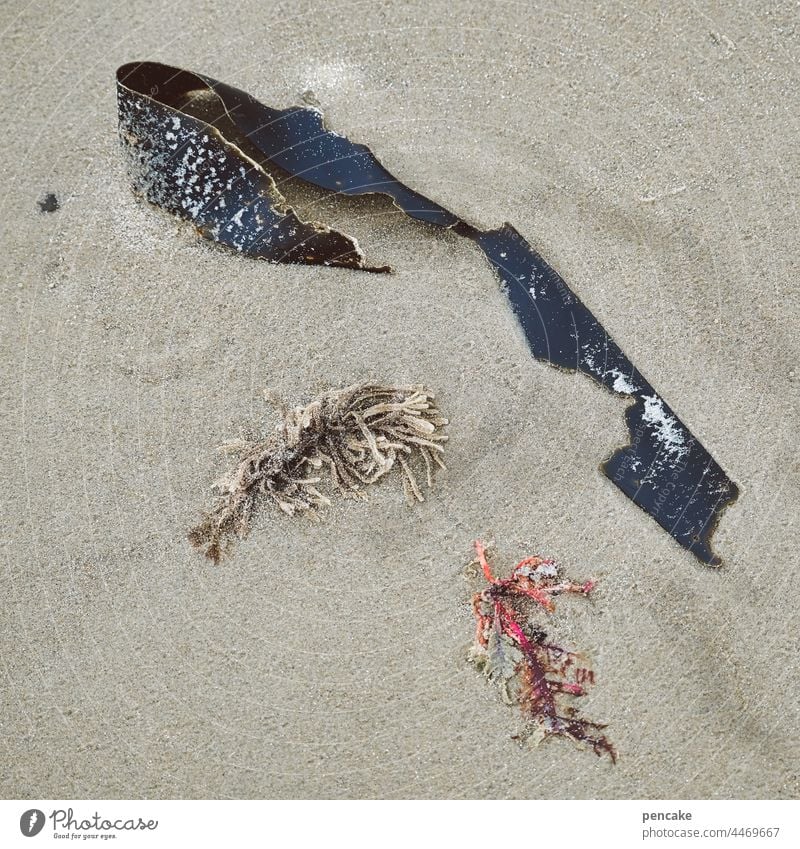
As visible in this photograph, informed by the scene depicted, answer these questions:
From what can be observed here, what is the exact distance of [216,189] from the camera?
160 centimetres

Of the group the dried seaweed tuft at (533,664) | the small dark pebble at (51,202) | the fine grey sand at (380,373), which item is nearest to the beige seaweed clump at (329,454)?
the fine grey sand at (380,373)

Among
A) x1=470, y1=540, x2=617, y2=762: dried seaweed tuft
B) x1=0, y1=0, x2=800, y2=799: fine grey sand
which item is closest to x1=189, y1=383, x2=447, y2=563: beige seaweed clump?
x1=0, y1=0, x2=800, y2=799: fine grey sand

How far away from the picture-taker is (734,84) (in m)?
1.57

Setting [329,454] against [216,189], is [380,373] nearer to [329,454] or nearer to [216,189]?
[329,454]

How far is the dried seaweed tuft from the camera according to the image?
1529 mm

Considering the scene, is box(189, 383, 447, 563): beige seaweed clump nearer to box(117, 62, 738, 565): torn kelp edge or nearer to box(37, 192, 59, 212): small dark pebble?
box(117, 62, 738, 565): torn kelp edge

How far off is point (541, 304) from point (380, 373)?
0.42 meters

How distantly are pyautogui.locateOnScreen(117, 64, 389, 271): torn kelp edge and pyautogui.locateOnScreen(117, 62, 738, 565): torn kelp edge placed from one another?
0.05 meters

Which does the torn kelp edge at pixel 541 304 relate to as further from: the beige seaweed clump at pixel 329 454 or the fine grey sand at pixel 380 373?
the beige seaweed clump at pixel 329 454

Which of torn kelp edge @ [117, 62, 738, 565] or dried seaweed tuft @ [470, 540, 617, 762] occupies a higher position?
torn kelp edge @ [117, 62, 738, 565]

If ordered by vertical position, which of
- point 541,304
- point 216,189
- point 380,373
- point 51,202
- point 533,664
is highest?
point 541,304

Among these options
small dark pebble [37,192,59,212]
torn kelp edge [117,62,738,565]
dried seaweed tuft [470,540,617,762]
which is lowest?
dried seaweed tuft [470,540,617,762]

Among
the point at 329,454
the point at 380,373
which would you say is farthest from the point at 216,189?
the point at 329,454

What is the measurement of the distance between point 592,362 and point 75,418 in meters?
1.25
